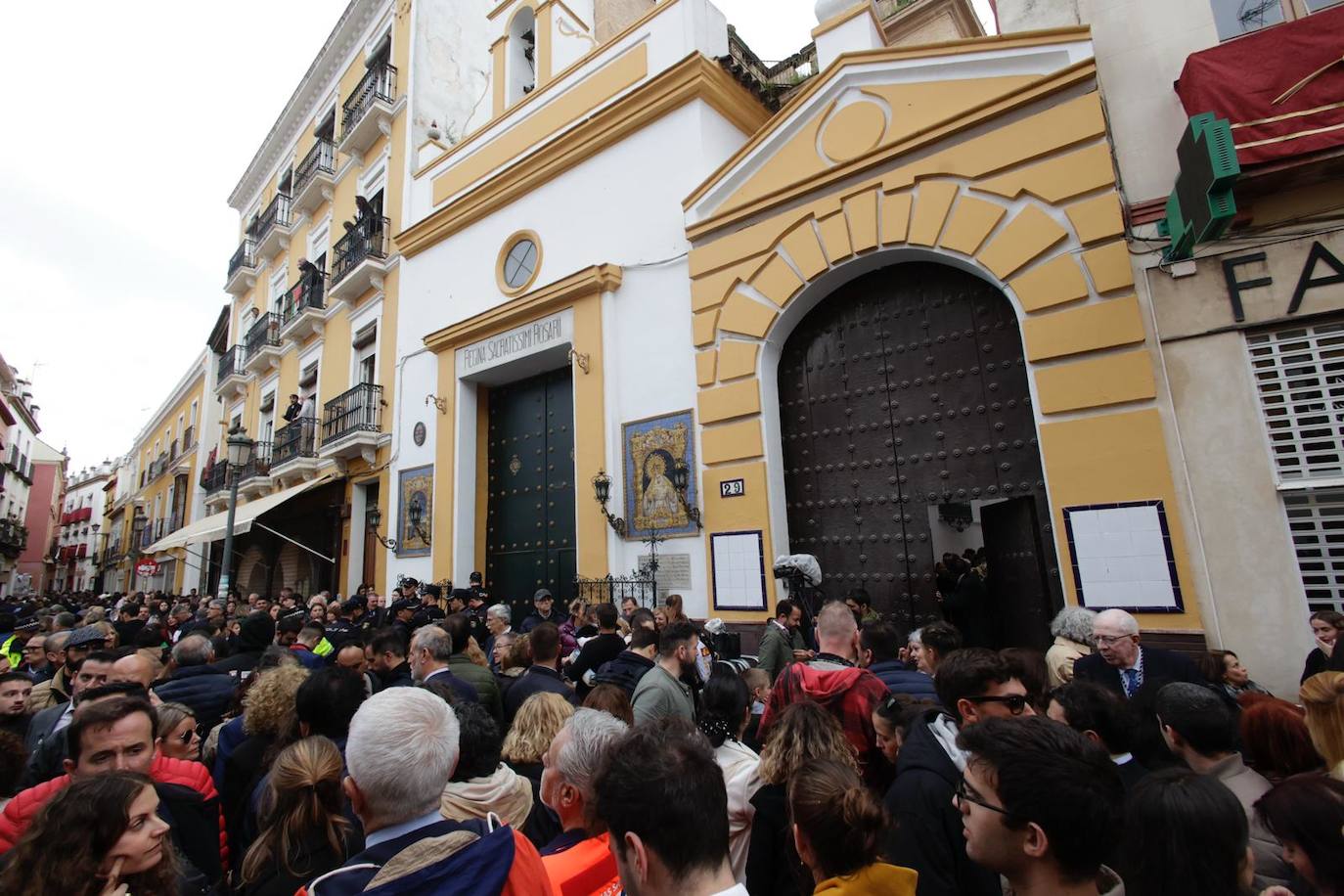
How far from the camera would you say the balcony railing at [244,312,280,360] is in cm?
1948

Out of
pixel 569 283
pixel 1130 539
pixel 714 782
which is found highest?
pixel 569 283

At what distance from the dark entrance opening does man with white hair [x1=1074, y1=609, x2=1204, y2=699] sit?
289 inches

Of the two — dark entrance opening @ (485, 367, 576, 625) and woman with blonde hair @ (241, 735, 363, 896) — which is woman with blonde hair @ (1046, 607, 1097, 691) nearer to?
woman with blonde hair @ (241, 735, 363, 896)

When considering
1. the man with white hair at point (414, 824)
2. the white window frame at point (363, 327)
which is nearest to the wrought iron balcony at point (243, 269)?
the white window frame at point (363, 327)

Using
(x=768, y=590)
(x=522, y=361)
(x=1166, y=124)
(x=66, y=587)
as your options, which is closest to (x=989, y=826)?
(x=768, y=590)

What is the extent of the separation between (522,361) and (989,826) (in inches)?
393

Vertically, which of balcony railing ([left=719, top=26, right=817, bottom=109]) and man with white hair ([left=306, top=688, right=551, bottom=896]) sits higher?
balcony railing ([left=719, top=26, right=817, bottom=109])

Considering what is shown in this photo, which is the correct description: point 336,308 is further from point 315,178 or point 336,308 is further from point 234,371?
point 234,371

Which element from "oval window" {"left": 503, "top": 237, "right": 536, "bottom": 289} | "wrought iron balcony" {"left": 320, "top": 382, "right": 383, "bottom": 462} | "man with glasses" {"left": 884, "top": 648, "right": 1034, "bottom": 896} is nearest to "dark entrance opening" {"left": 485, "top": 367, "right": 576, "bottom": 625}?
"oval window" {"left": 503, "top": 237, "right": 536, "bottom": 289}

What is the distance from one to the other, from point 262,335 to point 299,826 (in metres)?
21.9

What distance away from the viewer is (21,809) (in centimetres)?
Result: 205

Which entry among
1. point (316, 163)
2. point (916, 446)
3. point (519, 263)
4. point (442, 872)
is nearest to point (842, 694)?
point (442, 872)

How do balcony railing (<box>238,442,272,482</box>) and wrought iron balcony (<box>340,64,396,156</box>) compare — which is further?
balcony railing (<box>238,442,272,482</box>)

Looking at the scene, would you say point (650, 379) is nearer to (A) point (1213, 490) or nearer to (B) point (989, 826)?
(A) point (1213, 490)
